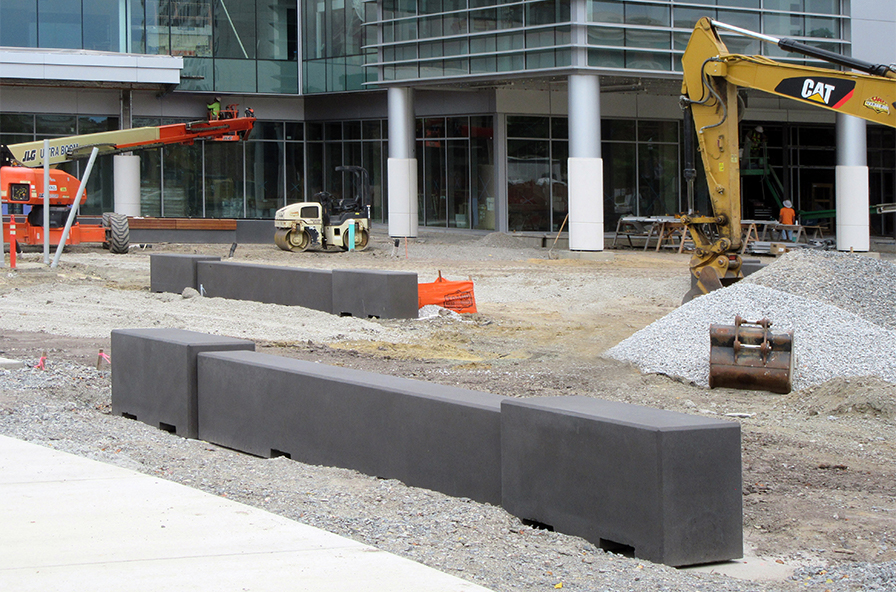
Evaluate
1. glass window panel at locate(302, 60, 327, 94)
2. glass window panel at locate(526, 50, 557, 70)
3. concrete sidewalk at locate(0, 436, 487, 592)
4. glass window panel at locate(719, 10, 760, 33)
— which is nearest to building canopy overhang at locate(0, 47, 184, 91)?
glass window panel at locate(302, 60, 327, 94)

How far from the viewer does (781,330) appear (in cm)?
1264

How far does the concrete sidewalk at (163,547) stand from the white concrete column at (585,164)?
2361 cm

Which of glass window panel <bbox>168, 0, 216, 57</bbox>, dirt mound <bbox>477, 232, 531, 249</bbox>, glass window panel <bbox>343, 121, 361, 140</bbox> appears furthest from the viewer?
glass window panel <bbox>343, 121, 361, 140</bbox>

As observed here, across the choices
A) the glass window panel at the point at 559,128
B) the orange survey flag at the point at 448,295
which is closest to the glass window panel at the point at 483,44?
the glass window panel at the point at 559,128

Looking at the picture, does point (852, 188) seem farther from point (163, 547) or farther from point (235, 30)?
point (163, 547)

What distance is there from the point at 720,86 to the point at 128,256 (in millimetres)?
16462

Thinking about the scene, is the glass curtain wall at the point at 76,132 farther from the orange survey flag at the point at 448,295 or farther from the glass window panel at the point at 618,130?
the orange survey flag at the point at 448,295

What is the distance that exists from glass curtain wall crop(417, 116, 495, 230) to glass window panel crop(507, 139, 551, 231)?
27.1 inches

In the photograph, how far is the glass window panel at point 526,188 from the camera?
3562 centimetres

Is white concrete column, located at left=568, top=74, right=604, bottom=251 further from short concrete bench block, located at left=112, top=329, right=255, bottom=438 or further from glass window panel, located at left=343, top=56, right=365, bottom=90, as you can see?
short concrete bench block, located at left=112, top=329, right=255, bottom=438

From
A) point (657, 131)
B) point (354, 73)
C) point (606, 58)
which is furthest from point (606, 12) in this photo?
point (354, 73)

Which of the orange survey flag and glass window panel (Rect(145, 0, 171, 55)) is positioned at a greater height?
glass window panel (Rect(145, 0, 171, 55))

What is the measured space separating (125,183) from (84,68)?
4.88 meters

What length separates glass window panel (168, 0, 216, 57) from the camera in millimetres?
39000
